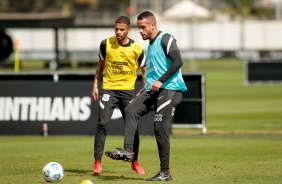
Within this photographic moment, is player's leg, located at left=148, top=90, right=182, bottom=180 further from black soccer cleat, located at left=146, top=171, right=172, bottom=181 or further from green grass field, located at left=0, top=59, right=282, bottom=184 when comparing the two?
green grass field, located at left=0, top=59, right=282, bottom=184

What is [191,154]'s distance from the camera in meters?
17.3

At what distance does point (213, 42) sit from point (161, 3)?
22.5 metres

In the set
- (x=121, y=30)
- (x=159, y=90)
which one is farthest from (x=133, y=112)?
Answer: (x=121, y=30)

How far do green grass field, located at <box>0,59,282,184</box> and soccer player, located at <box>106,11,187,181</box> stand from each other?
48cm

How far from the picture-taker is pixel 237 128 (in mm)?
24359

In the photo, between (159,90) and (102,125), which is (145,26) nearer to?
(159,90)

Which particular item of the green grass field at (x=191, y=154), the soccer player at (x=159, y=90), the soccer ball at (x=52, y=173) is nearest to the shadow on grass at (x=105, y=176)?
the green grass field at (x=191, y=154)

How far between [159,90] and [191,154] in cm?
424

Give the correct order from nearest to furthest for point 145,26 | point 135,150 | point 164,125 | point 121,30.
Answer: point 145,26 < point 164,125 < point 121,30 < point 135,150

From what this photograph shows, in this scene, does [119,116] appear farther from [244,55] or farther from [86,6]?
[86,6]

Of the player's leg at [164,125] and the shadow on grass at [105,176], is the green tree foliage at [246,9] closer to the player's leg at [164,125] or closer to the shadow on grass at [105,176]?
the shadow on grass at [105,176]

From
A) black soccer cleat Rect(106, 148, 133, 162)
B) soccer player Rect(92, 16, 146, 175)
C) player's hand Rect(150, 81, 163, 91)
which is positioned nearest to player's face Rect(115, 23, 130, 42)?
soccer player Rect(92, 16, 146, 175)

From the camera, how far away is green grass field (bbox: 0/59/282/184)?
13773 millimetres

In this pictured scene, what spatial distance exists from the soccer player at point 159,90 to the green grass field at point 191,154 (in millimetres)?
484
